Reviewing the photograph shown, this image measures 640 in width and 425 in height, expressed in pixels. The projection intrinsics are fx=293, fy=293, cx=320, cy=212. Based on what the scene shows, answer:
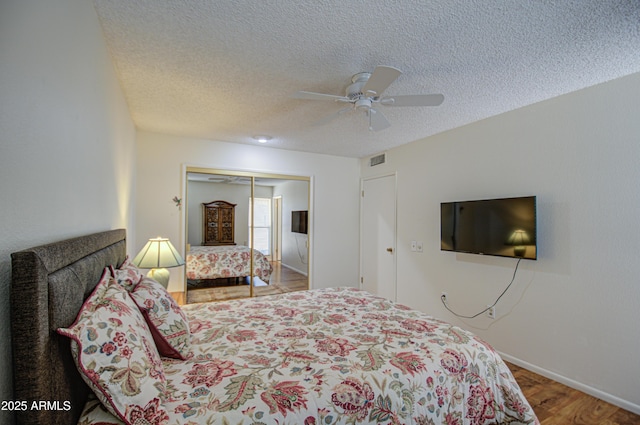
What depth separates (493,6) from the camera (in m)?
1.48

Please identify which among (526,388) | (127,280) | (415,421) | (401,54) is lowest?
(526,388)

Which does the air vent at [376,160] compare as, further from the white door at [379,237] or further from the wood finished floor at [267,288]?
the wood finished floor at [267,288]

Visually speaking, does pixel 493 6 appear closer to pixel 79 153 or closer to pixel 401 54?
pixel 401 54

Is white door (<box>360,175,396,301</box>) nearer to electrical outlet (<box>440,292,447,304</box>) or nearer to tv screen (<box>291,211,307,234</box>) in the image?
Result: electrical outlet (<box>440,292,447,304</box>)

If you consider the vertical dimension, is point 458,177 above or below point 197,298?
above

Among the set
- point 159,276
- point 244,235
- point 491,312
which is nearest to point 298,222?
point 244,235

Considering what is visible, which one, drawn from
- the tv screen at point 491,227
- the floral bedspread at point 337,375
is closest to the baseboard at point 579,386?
the tv screen at point 491,227

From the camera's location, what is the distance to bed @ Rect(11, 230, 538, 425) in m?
0.77

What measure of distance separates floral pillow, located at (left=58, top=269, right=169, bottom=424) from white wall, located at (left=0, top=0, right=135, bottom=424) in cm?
18

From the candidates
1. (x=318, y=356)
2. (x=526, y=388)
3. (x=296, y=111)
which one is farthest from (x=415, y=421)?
(x=296, y=111)

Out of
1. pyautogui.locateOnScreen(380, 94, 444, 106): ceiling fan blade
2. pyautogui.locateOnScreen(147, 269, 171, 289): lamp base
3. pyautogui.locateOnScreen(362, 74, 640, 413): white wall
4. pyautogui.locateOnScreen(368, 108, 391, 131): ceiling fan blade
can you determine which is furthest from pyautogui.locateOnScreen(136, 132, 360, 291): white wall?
pyautogui.locateOnScreen(380, 94, 444, 106): ceiling fan blade

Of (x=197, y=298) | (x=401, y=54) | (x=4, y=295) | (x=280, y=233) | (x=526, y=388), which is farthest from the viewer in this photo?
(x=280, y=233)

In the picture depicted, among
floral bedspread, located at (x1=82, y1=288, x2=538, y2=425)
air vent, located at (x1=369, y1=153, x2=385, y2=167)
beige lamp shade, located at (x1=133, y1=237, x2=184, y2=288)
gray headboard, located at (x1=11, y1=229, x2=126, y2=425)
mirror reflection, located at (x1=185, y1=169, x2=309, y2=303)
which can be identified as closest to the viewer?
gray headboard, located at (x1=11, y1=229, x2=126, y2=425)

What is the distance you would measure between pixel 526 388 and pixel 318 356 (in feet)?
6.77
